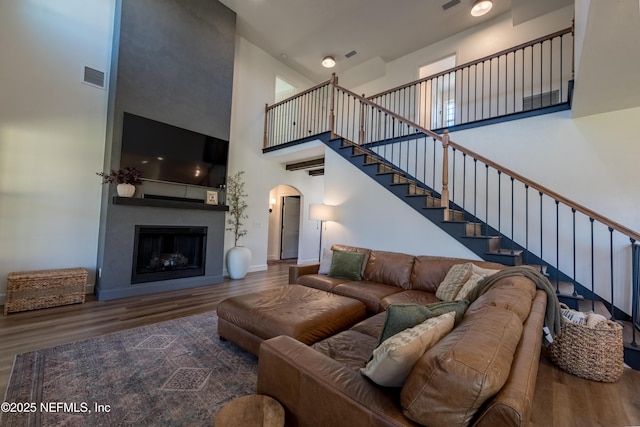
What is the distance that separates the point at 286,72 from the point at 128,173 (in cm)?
480

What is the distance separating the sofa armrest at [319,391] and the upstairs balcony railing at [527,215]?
2.82 meters

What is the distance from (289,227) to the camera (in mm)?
8367

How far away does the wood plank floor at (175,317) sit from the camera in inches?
70.2

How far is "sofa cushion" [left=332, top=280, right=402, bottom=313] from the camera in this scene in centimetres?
288

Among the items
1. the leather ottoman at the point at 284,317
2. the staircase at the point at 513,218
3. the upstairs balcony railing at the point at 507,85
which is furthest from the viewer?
the upstairs balcony railing at the point at 507,85

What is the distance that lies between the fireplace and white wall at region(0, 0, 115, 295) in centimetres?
64

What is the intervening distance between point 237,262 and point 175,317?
207 cm

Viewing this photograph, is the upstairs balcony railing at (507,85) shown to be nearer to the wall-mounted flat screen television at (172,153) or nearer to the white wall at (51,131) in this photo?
the wall-mounted flat screen television at (172,153)

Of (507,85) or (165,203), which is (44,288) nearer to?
(165,203)

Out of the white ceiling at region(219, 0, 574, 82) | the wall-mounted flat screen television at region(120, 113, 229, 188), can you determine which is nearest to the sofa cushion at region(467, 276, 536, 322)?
the wall-mounted flat screen television at region(120, 113, 229, 188)

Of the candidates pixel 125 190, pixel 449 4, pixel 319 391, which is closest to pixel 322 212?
pixel 125 190

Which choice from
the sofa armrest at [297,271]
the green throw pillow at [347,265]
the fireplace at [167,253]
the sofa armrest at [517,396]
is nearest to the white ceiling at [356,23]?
the fireplace at [167,253]

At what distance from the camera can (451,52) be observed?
586 centimetres

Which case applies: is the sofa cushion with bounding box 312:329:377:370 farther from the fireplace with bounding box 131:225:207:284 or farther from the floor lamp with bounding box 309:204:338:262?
the fireplace with bounding box 131:225:207:284
